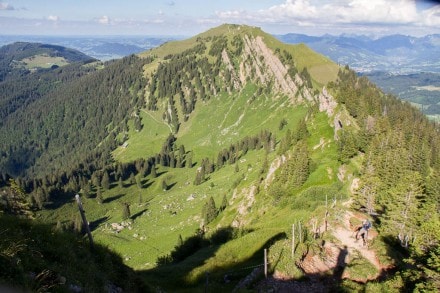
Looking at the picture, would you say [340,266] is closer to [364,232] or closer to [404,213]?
[364,232]

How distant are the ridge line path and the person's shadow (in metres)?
0.63

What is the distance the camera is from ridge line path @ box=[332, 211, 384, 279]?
39688mm

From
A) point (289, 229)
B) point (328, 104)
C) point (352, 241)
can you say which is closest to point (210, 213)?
point (328, 104)

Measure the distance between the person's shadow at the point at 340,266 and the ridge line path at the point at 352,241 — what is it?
63 centimetres

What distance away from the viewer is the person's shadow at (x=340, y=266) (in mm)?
36719

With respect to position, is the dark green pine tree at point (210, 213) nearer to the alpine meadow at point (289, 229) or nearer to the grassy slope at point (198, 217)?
the alpine meadow at point (289, 229)

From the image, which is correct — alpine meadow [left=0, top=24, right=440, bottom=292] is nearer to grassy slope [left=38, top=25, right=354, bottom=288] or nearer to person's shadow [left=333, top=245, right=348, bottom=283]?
person's shadow [left=333, top=245, right=348, bottom=283]

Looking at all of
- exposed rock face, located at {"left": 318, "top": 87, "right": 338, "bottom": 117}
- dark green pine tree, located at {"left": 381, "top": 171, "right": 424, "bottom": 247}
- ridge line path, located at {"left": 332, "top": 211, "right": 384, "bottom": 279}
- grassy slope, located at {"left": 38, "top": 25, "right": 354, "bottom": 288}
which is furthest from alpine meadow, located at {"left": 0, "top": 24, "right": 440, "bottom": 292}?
exposed rock face, located at {"left": 318, "top": 87, "right": 338, "bottom": 117}

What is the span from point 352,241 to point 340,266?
629 centimetres

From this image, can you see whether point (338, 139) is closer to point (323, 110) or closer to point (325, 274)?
point (323, 110)

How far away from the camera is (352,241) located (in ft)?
144

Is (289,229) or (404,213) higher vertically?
(404,213)

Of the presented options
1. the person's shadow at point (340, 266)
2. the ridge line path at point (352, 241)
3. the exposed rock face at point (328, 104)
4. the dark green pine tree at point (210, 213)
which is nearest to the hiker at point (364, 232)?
the ridge line path at point (352, 241)

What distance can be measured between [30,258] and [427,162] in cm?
11121
